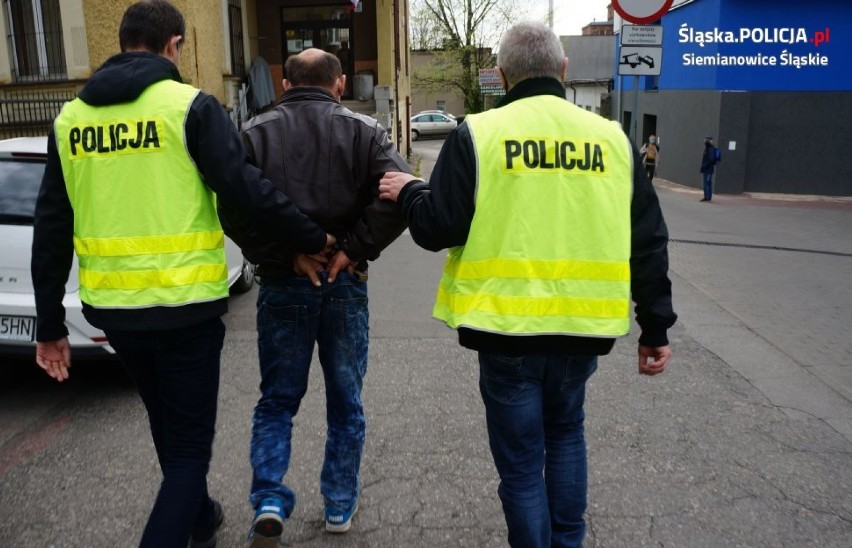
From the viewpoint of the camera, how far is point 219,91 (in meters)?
16.9

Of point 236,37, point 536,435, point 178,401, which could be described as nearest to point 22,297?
point 178,401

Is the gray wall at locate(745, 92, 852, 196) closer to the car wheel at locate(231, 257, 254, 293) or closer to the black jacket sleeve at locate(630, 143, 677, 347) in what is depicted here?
the car wheel at locate(231, 257, 254, 293)

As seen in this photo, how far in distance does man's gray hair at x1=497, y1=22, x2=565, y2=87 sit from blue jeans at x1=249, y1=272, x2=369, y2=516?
105 cm

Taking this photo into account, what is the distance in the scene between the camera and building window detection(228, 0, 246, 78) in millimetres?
19109

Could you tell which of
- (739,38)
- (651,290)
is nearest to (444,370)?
(651,290)

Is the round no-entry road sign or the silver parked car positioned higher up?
the round no-entry road sign

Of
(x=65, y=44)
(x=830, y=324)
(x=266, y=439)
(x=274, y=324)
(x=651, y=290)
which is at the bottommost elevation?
(x=830, y=324)

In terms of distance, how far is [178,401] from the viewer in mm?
2764

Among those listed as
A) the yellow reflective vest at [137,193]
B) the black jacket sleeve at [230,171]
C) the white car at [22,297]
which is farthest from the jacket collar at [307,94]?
the white car at [22,297]

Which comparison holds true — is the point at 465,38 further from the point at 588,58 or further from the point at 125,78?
the point at 125,78

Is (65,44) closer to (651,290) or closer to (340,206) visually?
(340,206)

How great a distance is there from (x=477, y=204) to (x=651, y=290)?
0.70 metres

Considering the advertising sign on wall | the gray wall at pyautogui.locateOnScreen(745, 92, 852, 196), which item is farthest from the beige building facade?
the gray wall at pyautogui.locateOnScreen(745, 92, 852, 196)

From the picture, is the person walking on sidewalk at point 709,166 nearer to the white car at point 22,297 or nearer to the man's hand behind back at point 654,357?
the white car at point 22,297
